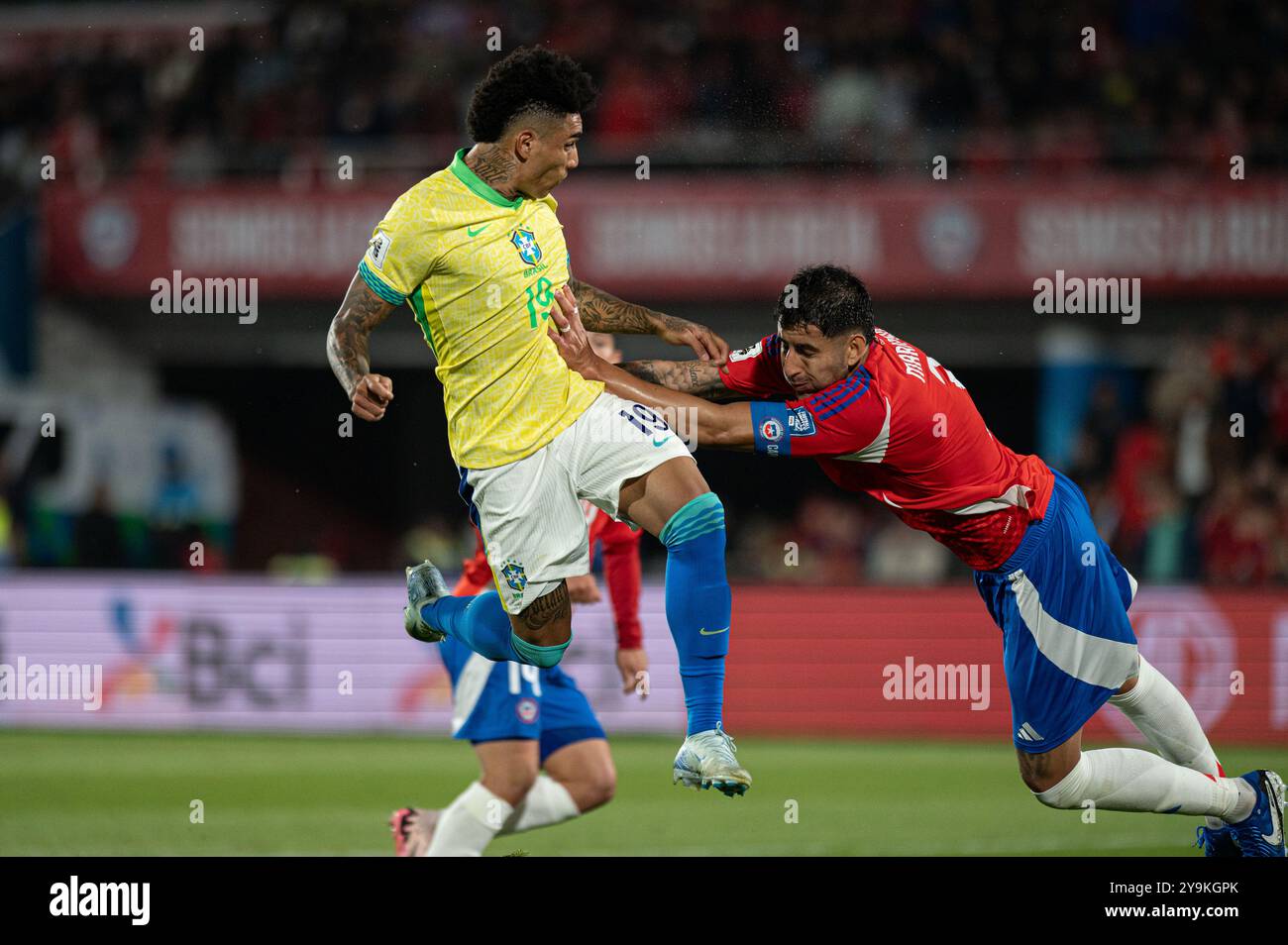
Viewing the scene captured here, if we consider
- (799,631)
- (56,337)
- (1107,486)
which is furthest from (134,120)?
(1107,486)

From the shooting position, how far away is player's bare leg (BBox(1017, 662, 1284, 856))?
602 cm

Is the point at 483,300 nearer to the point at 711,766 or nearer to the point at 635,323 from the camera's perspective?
the point at 635,323

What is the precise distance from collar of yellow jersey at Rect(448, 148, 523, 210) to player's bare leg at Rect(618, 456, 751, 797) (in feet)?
3.53

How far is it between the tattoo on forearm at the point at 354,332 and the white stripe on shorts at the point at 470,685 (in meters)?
1.57

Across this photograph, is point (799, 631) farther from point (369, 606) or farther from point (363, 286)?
point (363, 286)

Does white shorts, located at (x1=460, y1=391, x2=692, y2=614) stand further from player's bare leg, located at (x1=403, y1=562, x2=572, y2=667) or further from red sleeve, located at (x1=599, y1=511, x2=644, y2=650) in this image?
red sleeve, located at (x1=599, y1=511, x2=644, y2=650)

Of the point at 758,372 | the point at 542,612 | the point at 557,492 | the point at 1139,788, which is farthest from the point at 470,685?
the point at 1139,788

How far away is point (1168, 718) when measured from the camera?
6.36 m

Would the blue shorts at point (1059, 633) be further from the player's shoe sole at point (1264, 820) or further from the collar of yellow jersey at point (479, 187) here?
the collar of yellow jersey at point (479, 187)

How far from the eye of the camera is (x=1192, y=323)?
52.3ft

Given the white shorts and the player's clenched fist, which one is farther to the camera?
the white shorts

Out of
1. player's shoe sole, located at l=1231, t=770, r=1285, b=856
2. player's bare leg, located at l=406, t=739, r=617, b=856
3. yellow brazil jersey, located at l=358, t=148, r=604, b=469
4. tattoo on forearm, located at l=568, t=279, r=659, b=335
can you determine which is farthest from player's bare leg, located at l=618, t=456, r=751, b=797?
player's shoe sole, located at l=1231, t=770, r=1285, b=856

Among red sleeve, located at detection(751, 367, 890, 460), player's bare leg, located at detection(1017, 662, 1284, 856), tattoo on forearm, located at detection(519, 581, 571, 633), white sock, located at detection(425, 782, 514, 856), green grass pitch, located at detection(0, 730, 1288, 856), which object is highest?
red sleeve, located at detection(751, 367, 890, 460)
